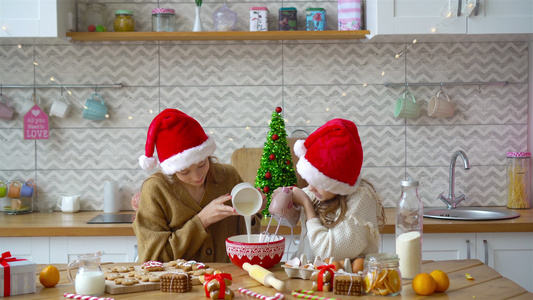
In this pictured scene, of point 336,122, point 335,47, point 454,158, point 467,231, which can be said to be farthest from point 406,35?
point 336,122

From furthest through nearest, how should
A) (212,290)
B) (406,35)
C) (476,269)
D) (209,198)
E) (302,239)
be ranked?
(406,35) < (209,198) < (302,239) < (476,269) < (212,290)

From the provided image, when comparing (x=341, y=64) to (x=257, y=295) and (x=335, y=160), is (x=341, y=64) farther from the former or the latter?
(x=257, y=295)

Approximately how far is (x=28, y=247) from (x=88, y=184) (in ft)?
2.00

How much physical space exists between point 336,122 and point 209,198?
62cm

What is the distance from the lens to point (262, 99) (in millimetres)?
3584

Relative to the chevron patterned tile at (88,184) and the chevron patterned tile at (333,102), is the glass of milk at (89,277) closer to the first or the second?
the chevron patterned tile at (88,184)

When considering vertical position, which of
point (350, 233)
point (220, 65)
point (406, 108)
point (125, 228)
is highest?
point (220, 65)

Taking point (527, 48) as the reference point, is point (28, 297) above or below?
below

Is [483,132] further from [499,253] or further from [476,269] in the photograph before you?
[476,269]

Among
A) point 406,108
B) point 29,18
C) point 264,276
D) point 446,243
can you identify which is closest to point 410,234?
point 264,276

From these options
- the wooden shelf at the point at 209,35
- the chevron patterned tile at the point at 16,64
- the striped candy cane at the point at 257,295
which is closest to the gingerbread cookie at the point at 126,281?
the striped candy cane at the point at 257,295

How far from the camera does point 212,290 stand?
5.25 feet

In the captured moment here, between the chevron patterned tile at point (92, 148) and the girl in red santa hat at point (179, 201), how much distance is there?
1.31 meters

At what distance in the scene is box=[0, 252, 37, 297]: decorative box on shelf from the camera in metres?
1.65
